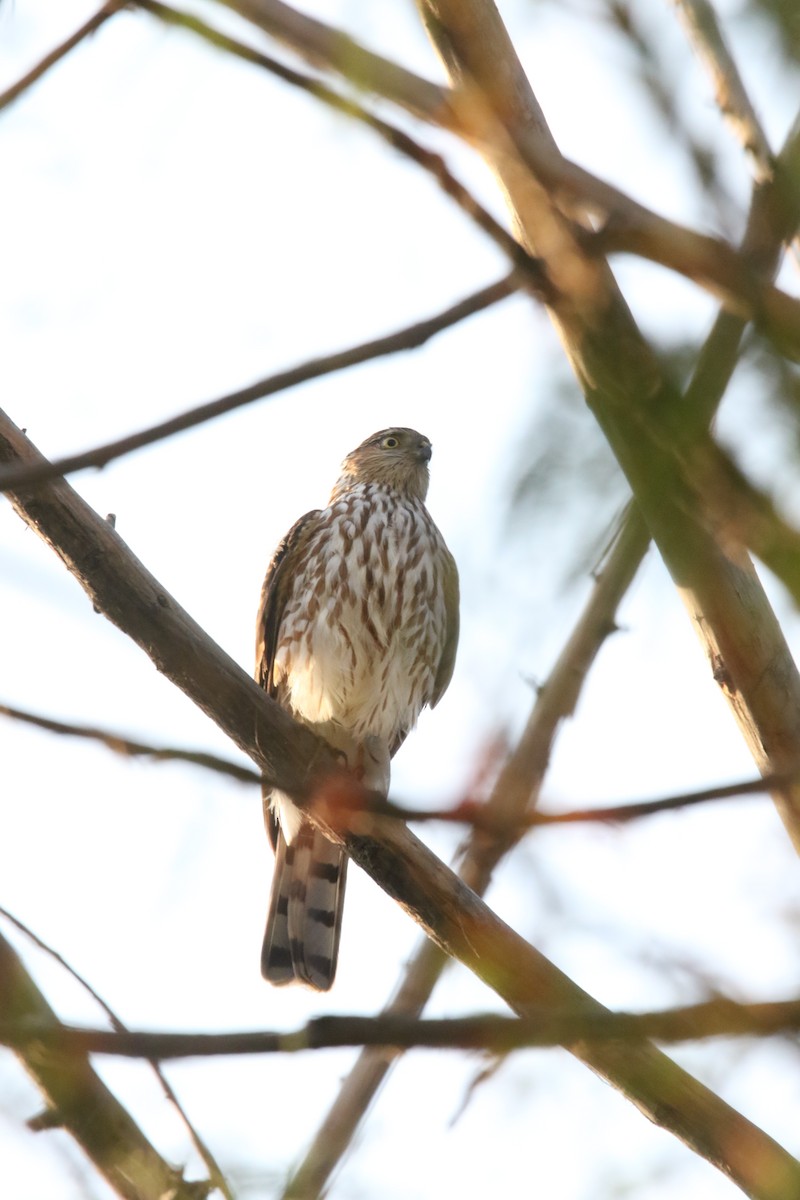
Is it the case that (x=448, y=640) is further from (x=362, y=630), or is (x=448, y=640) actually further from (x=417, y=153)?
(x=417, y=153)

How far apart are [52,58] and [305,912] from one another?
16.8 ft

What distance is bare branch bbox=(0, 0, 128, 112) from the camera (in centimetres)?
263

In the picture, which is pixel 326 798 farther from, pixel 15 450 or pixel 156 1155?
pixel 156 1155

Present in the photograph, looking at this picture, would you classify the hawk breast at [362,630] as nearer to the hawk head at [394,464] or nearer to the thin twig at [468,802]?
the hawk head at [394,464]

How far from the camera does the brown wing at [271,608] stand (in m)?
7.37

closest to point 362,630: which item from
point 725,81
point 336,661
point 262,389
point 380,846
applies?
point 336,661

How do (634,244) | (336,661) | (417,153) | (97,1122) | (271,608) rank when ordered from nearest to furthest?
(634,244), (417,153), (97,1122), (336,661), (271,608)

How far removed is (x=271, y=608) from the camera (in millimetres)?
7395

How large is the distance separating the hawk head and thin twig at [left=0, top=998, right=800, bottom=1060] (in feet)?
22.8

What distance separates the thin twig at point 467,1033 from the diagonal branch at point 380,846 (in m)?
1.23

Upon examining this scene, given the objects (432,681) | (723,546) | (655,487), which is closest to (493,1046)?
(655,487)

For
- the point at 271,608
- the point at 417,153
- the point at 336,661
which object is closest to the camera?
the point at 417,153

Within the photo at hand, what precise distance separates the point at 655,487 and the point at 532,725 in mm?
3229

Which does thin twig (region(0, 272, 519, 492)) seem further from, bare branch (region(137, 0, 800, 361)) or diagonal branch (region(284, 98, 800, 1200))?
diagonal branch (region(284, 98, 800, 1200))
